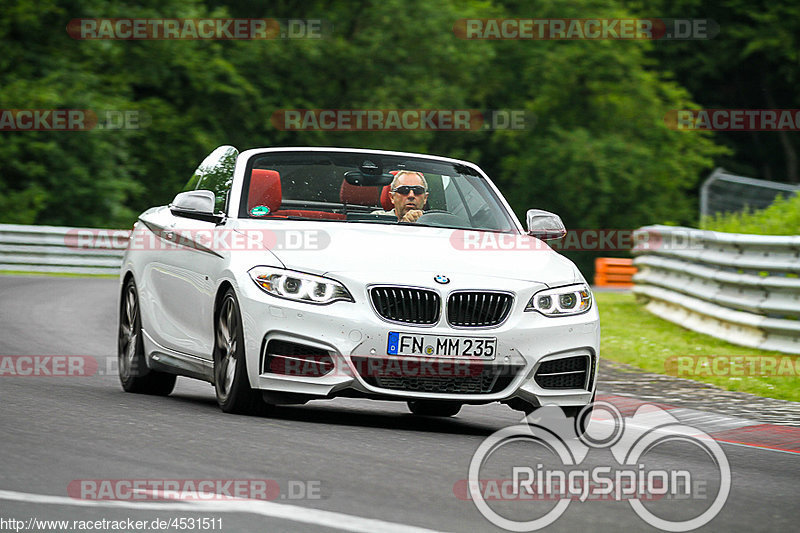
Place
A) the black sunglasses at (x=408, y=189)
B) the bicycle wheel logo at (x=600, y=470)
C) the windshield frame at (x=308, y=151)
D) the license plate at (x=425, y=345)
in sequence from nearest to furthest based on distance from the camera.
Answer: the bicycle wheel logo at (x=600, y=470), the license plate at (x=425, y=345), the windshield frame at (x=308, y=151), the black sunglasses at (x=408, y=189)

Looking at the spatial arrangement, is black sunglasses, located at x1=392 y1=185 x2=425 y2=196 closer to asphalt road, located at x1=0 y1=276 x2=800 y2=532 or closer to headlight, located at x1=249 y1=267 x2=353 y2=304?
asphalt road, located at x1=0 y1=276 x2=800 y2=532

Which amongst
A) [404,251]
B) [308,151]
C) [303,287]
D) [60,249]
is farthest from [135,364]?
[60,249]

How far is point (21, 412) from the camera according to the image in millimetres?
8453

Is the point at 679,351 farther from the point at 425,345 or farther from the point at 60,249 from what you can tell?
the point at 60,249

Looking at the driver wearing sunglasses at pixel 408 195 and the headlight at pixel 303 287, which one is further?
the driver wearing sunglasses at pixel 408 195

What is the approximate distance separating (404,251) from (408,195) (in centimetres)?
116

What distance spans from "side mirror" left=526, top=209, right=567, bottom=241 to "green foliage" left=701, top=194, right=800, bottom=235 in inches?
375

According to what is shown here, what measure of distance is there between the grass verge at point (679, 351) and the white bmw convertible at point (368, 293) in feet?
10.7

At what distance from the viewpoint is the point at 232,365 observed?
859cm

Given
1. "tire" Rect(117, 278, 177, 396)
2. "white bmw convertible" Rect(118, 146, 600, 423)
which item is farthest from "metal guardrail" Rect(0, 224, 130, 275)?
"white bmw convertible" Rect(118, 146, 600, 423)

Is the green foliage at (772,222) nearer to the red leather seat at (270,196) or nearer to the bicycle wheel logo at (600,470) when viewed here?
the bicycle wheel logo at (600,470)

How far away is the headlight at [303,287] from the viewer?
823cm

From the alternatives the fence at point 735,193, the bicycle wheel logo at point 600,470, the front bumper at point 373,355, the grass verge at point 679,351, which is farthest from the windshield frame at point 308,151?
the fence at point 735,193

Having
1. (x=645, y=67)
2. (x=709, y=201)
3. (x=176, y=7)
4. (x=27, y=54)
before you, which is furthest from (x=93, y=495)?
(x=645, y=67)
